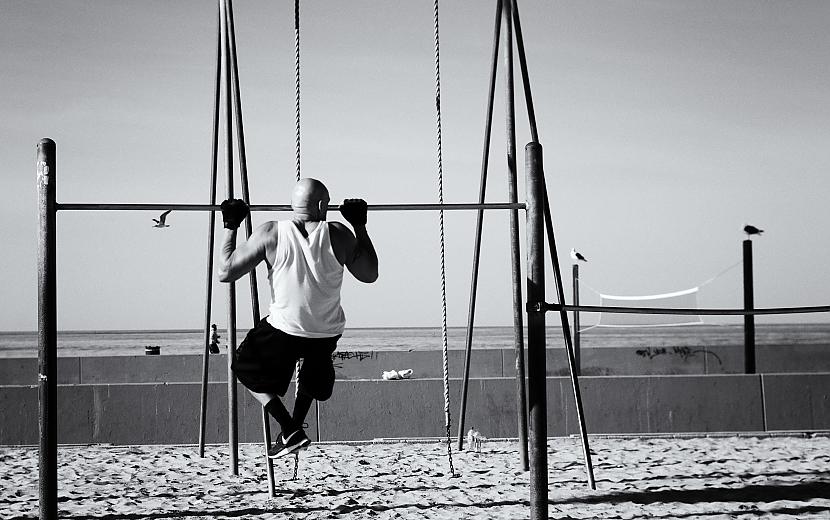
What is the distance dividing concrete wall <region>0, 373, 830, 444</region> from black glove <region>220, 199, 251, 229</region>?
12.2ft

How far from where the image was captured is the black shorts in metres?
5.01

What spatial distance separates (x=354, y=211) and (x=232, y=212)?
63 centimetres

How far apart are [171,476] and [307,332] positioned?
2.87 metres

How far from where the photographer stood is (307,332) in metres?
4.94

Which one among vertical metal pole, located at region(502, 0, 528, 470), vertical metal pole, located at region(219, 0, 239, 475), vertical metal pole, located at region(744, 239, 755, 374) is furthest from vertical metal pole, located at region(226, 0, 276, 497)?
vertical metal pole, located at region(744, 239, 755, 374)

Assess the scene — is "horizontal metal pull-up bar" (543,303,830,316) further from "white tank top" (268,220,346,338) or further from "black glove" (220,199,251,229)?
"black glove" (220,199,251,229)

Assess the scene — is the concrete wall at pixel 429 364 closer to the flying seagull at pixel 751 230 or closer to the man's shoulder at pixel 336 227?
the flying seagull at pixel 751 230


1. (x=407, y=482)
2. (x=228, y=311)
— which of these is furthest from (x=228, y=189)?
(x=407, y=482)

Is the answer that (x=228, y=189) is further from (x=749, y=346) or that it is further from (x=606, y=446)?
(x=749, y=346)

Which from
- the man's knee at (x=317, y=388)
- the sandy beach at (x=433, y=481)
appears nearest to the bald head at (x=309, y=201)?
the man's knee at (x=317, y=388)

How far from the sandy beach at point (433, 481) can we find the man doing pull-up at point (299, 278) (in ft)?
4.16

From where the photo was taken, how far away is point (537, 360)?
4.44 m

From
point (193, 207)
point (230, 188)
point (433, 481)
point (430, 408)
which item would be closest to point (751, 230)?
point (430, 408)

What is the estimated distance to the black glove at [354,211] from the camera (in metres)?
4.92
